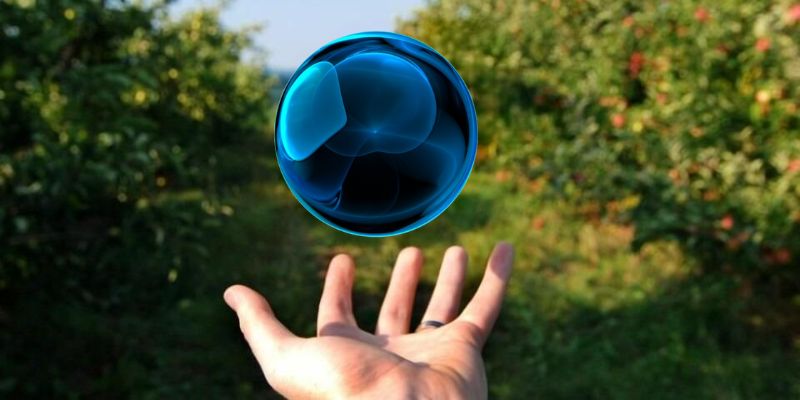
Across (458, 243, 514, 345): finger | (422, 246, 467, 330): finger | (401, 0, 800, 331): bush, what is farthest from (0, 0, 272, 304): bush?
(401, 0, 800, 331): bush

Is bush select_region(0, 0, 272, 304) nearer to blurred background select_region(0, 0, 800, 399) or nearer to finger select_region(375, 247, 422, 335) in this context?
blurred background select_region(0, 0, 800, 399)

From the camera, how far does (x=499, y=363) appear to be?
3.89 metres

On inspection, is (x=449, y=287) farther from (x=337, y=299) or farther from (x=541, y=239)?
(x=541, y=239)

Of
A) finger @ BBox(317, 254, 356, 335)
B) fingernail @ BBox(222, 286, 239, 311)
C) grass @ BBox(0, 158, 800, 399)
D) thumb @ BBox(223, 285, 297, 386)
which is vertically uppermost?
grass @ BBox(0, 158, 800, 399)

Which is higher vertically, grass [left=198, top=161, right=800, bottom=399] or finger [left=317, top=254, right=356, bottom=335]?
grass [left=198, top=161, right=800, bottom=399]

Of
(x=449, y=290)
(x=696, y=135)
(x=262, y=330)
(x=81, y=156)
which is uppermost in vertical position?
(x=696, y=135)

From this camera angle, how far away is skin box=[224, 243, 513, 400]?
1.56m

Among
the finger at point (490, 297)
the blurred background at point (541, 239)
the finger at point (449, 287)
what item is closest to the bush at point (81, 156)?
the blurred background at point (541, 239)

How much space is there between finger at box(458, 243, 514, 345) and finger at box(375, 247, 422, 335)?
0.53 feet

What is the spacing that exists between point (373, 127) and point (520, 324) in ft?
9.70

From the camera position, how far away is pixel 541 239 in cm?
512

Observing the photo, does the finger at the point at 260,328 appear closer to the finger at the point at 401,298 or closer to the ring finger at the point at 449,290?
the finger at the point at 401,298

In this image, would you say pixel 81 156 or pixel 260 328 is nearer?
pixel 260 328

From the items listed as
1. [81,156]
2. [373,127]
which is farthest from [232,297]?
[81,156]
